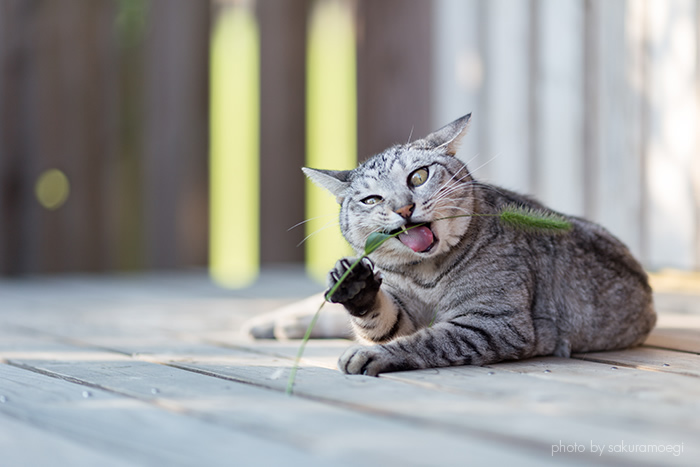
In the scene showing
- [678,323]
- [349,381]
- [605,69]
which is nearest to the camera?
[349,381]

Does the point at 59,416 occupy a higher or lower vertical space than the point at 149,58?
lower

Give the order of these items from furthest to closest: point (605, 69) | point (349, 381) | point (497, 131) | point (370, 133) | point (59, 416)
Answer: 1. point (370, 133)
2. point (497, 131)
3. point (605, 69)
4. point (349, 381)
5. point (59, 416)

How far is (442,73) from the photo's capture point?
440 centimetres

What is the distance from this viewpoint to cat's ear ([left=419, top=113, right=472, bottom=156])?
204 cm

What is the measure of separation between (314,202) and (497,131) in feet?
4.69

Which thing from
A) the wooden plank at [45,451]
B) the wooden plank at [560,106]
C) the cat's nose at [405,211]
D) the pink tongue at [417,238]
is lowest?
the wooden plank at [45,451]

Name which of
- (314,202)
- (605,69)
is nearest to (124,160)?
(314,202)

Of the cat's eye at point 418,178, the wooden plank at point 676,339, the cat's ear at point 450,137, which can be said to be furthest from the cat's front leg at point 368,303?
the wooden plank at point 676,339

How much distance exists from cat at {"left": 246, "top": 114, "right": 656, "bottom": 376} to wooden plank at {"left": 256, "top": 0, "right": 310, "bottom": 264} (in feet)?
8.95

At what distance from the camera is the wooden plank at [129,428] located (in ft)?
3.50

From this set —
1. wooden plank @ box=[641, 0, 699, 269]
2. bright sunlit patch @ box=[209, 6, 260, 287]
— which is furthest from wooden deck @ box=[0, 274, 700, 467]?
bright sunlit patch @ box=[209, 6, 260, 287]

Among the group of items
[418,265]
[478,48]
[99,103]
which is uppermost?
[478,48]

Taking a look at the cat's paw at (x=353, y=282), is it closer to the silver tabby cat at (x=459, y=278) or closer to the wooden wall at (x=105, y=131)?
the silver tabby cat at (x=459, y=278)

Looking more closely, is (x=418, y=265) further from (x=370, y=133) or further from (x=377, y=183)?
(x=370, y=133)
